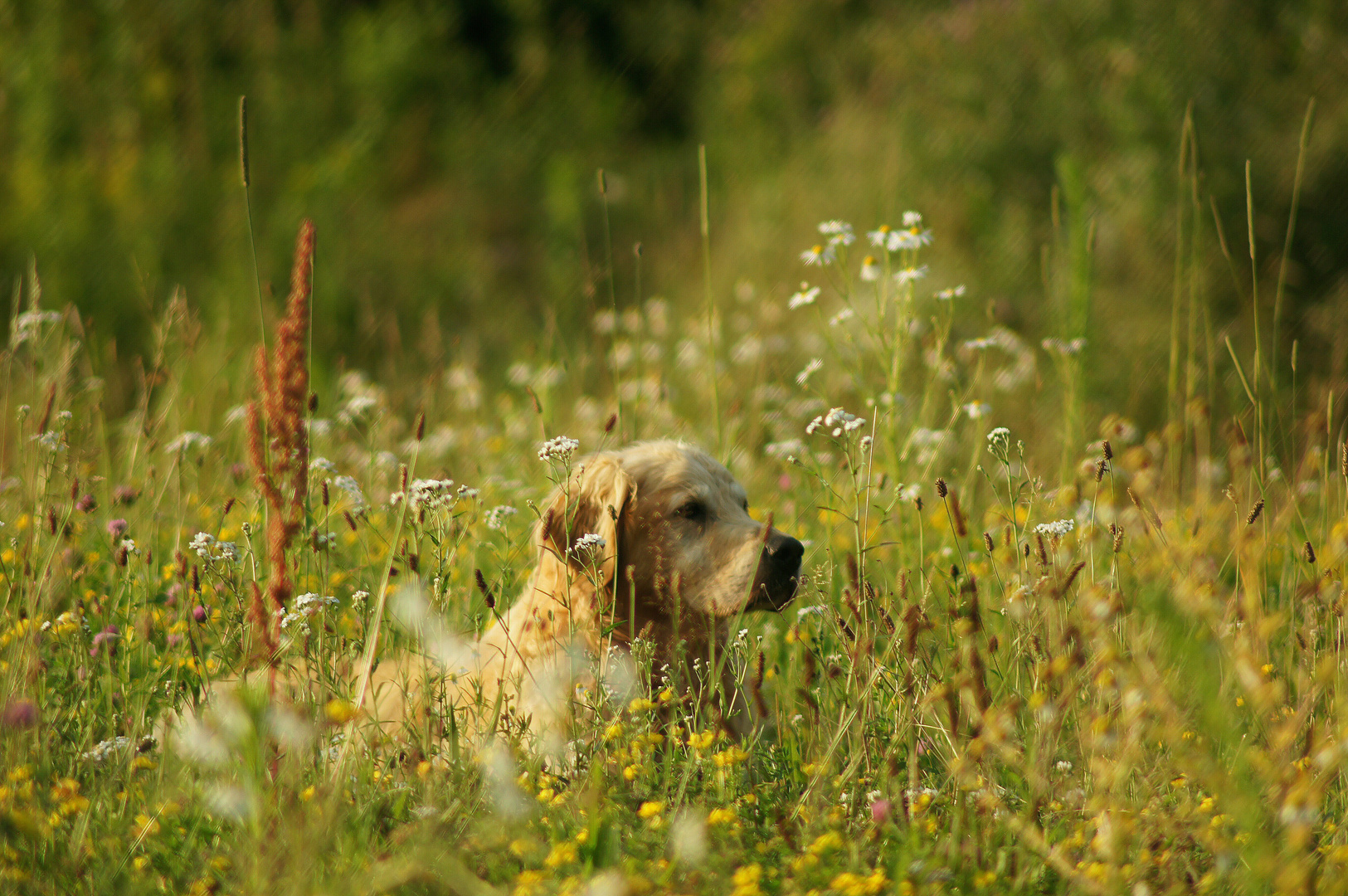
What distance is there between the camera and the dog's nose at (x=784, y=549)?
2891 millimetres

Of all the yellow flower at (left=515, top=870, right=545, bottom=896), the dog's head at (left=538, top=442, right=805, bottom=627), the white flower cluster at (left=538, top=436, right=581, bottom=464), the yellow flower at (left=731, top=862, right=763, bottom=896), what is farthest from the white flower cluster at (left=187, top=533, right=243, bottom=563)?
the yellow flower at (left=731, top=862, right=763, bottom=896)

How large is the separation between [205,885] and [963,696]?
1.55 m

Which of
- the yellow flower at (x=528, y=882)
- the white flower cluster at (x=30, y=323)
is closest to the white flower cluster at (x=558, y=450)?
the yellow flower at (x=528, y=882)

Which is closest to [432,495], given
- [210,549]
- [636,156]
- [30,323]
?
[210,549]

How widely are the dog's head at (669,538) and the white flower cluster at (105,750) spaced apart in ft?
3.94

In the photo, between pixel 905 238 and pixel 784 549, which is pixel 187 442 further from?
pixel 905 238

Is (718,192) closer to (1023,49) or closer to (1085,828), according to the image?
(1023,49)

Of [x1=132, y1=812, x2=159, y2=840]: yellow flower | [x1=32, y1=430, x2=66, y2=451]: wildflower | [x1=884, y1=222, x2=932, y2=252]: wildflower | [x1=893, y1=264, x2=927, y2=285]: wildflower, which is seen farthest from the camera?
[x1=884, y1=222, x2=932, y2=252]: wildflower

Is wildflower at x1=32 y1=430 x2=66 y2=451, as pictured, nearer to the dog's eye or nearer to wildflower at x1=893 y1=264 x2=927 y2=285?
the dog's eye

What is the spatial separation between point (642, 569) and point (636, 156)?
8.73m

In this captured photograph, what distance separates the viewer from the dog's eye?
312 cm

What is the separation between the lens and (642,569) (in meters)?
3.07

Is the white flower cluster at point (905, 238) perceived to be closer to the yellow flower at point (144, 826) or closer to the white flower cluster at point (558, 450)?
the white flower cluster at point (558, 450)

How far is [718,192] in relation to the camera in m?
9.20
